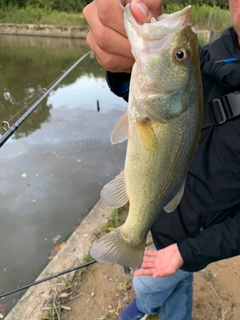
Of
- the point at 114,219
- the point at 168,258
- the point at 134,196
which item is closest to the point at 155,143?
the point at 134,196

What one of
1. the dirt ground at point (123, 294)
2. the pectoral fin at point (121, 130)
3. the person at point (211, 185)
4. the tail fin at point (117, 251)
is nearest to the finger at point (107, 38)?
the pectoral fin at point (121, 130)

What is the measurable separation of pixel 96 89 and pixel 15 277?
5900mm

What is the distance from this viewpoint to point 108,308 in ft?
7.72

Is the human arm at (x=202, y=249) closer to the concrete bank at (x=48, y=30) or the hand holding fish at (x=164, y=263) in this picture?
the hand holding fish at (x=164, y=263)

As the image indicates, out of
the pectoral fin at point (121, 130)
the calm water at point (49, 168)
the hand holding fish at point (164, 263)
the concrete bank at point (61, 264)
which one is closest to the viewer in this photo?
the pectoral fin at point (121, 130)

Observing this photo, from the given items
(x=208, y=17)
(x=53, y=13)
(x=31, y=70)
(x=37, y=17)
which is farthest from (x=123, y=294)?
(x=53, y=13)

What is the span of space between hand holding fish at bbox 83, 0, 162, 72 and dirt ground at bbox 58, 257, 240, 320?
1892mm

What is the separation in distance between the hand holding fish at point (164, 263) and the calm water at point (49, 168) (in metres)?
1.46

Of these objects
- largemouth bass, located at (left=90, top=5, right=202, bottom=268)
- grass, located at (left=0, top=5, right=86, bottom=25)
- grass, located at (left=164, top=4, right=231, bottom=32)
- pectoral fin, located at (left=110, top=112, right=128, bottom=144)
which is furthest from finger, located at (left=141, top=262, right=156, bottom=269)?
grass, located at (left=0, top=5, right=86, bottom=25)

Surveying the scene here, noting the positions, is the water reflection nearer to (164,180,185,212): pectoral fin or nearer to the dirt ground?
the dirt ground

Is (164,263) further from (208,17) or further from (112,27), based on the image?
(208,17)

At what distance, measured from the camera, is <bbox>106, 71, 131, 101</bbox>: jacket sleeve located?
1.39m

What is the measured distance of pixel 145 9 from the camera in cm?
87

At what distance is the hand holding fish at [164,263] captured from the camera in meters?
1.62
